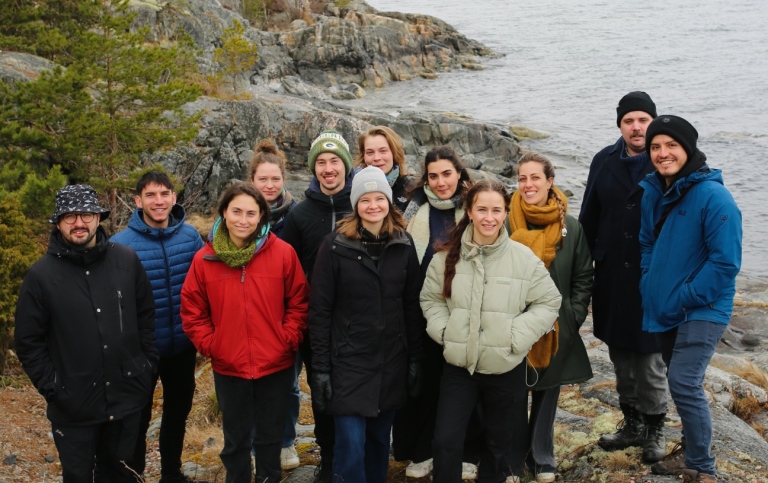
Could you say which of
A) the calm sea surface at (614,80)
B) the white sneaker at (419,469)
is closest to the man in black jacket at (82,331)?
the white sneaker at (419,469)

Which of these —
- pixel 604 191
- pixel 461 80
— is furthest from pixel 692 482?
pixel 461 80

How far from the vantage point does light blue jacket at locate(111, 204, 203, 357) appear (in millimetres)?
4766

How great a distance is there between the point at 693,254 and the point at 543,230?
3.18 ft

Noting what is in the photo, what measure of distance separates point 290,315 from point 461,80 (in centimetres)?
4188

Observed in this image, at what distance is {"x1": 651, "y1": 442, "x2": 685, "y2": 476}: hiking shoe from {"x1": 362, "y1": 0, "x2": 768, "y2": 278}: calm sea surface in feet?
46.4

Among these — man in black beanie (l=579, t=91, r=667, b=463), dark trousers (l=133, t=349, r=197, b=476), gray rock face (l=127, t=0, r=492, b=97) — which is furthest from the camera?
gray rock face (l=127, t=0, r=492, b=97)

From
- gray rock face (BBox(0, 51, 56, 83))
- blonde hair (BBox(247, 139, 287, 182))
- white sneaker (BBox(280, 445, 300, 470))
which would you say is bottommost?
white sneaker (BBox(280, 445, 300, 470))

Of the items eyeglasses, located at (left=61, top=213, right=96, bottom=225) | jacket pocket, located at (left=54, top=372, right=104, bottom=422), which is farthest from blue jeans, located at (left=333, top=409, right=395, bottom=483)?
eyeglasses, located at (left=61, top=213, right=96, bottom=225)

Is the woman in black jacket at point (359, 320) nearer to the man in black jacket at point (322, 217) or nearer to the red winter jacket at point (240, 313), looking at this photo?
the red winter jacket at point (240, 313)

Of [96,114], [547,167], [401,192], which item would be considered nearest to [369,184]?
[401,192]

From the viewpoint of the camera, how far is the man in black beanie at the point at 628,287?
16.0ft

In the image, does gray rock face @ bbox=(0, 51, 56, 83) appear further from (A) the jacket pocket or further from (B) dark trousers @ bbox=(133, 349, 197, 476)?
(A) the jacket pocket

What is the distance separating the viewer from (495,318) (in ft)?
14.0

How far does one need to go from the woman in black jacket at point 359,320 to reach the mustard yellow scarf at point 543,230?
84 centimetres
